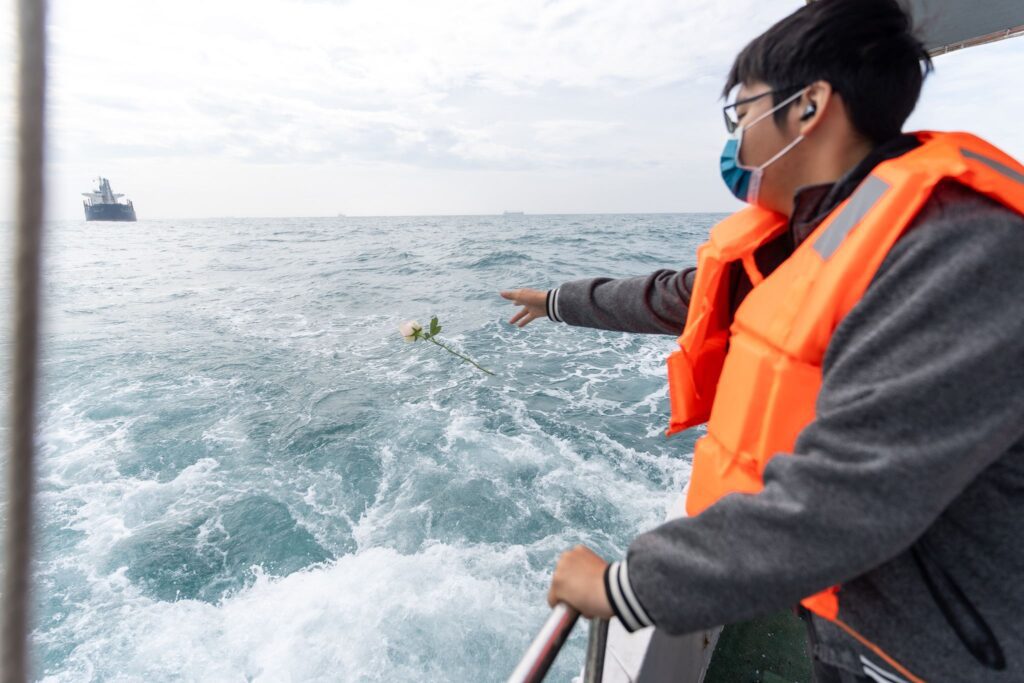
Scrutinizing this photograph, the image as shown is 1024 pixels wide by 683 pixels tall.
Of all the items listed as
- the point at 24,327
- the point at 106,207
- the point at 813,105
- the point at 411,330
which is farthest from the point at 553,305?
the point at 106,207

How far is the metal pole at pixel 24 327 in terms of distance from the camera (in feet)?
1.06

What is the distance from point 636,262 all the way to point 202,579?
44.6 ft

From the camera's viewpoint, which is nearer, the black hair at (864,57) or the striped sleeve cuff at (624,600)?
the striped sleeve cuff at (624,600)

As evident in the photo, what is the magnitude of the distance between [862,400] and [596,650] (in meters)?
0.74

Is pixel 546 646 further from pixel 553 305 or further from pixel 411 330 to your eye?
Answer: pixel 411 330

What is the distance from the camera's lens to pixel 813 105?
894 millimetres

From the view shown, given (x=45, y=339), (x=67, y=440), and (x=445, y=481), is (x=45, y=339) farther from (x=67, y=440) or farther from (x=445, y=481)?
(x=67, y=440)

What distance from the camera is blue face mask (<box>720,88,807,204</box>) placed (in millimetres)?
985

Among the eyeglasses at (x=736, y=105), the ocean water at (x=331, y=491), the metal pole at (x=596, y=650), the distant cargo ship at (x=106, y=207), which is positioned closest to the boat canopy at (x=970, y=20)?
the eyeglasses at (x=736, y=105)

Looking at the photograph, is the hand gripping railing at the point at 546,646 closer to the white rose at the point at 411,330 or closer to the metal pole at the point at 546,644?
the metal pole at the point at 546,644

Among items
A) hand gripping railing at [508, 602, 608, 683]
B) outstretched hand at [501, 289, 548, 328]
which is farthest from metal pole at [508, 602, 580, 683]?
outstretched hand at [501, 289, 548, 328]

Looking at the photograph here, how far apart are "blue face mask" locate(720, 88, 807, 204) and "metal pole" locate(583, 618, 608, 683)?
92cm

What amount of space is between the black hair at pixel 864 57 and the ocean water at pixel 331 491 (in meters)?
1.08

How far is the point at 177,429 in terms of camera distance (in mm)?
5902
